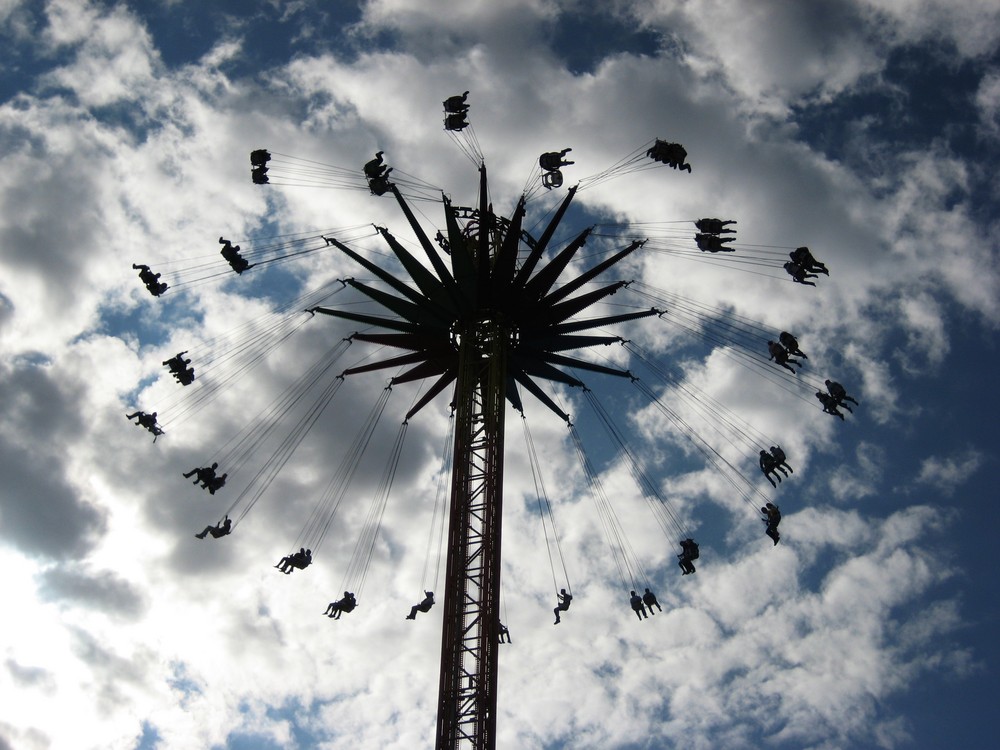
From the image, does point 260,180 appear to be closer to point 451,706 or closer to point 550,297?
point 550,297

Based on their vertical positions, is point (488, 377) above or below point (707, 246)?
below

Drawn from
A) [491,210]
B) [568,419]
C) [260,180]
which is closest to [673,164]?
[491,210]

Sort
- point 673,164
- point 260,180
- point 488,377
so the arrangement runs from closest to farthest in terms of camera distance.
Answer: point 488,377 < point 673,164 < point 260,180

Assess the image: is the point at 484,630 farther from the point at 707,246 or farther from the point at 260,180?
the point at 260,180

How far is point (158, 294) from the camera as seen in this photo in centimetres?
3597

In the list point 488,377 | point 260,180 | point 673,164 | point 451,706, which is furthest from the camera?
point 260,180

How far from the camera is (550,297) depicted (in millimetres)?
34469

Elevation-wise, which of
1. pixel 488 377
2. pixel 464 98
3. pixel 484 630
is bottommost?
pixel 484 630

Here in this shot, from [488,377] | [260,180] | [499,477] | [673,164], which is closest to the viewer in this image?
[499,477]

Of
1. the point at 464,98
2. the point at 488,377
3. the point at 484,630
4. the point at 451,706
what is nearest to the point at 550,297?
the point at 488,377

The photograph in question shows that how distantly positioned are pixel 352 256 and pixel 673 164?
524 inches

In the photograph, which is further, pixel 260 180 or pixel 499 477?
pixel 260 180

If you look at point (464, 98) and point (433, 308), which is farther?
point (464, 98)

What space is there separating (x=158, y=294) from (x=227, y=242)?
3.29 m
